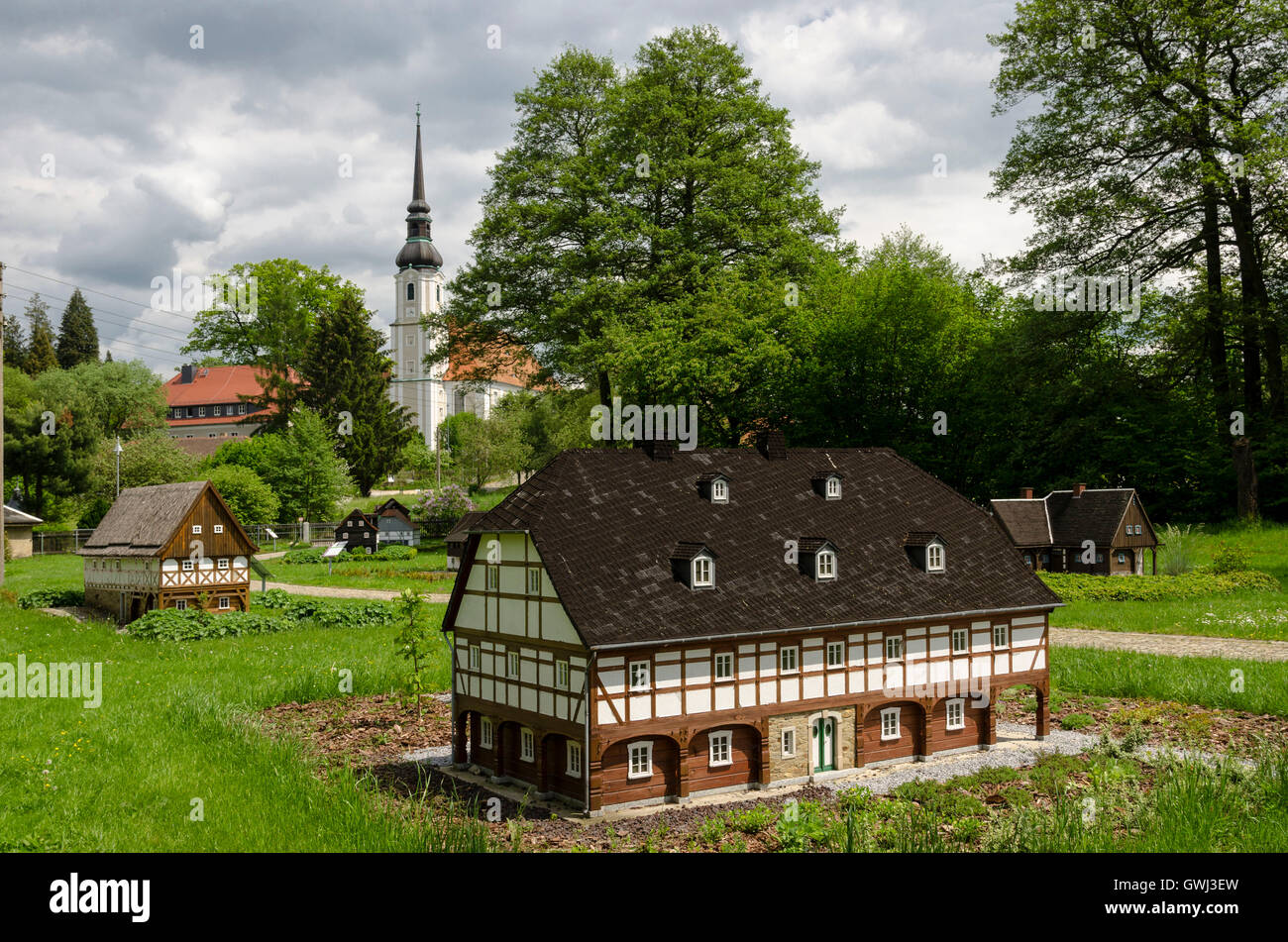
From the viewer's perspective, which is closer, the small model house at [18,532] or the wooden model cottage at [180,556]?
the wooden model cottage at [180,556]

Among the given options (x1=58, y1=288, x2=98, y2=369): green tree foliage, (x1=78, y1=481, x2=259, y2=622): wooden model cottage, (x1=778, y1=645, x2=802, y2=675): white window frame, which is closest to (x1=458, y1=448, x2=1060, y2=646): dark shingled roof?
(x1=778, y1=645, x2=802, y2=675): white window frame

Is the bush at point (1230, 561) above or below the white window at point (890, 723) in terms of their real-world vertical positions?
above

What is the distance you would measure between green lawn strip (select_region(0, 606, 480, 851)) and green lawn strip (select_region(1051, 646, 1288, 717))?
55.0 ft

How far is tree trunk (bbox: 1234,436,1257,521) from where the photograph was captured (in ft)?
153

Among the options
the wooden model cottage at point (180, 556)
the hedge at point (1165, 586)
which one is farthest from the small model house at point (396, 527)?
the hedge at point (1165, 586)

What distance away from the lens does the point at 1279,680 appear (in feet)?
83.2

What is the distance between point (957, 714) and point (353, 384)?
251 feet

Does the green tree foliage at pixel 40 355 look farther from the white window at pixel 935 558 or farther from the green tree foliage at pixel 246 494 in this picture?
the white window at pixel 935 558

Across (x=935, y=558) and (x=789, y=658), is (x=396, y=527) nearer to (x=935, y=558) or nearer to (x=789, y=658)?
(x=935, y=558)

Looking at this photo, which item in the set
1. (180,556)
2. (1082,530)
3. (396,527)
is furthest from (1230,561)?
(396,527)

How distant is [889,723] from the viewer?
73.5 ft

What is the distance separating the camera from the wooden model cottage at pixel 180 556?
41344mm

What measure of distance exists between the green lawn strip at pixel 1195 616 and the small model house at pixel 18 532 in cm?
6327
